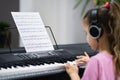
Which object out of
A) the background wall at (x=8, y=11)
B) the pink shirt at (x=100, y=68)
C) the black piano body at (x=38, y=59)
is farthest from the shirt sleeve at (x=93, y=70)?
the background wall at (x=8, y=11)

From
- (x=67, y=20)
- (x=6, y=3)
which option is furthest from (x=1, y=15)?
(x=67, y=20)

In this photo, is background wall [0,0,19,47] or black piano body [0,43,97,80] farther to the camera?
background wall [0,0,19,47]

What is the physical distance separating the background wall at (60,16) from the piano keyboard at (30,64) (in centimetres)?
131

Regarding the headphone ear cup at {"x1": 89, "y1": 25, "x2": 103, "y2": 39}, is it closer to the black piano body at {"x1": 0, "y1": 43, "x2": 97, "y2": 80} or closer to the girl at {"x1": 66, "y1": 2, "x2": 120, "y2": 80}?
the girl at {"x1": 66, "y1": 2, "x2": 120, "y2": 80}

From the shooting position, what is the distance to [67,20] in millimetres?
3066

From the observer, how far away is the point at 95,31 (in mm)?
1191

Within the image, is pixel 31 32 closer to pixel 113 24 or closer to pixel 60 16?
pixel 113 24

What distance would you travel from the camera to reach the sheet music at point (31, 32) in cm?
156

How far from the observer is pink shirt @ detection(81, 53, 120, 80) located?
3.88 feet

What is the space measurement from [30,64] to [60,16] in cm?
160

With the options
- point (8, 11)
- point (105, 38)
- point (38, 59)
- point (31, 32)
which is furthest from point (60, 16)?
point (105, 38)

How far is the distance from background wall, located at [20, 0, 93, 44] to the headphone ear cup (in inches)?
66.0

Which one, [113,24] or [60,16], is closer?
[113,24]

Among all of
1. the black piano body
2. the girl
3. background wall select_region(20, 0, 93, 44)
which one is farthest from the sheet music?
background wall select_region(20, 0, 93, 44)
